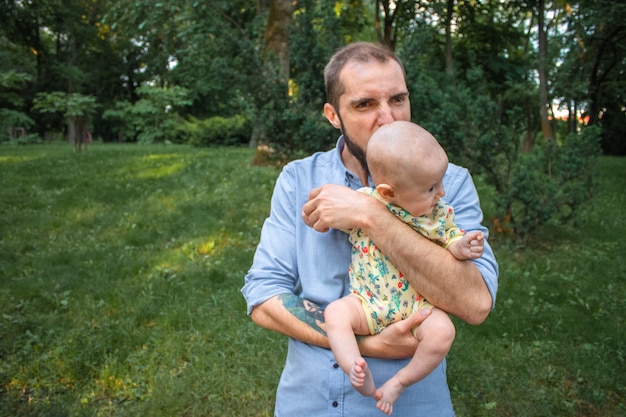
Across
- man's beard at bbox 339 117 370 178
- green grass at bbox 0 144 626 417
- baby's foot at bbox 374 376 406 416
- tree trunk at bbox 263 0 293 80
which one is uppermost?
tree trunk at bbox 263 0 293 80

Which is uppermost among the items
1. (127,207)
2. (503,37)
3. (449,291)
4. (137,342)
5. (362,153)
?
(503,37)

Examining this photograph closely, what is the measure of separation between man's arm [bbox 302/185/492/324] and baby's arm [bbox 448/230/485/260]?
Result: 3 cm

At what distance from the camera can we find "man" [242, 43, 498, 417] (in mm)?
1695

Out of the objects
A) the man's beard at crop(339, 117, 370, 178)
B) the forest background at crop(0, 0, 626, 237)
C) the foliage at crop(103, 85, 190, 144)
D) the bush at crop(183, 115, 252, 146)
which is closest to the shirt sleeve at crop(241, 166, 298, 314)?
the man's beard at crop(339, 117, 370, 178)

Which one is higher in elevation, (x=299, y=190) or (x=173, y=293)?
(x=299, y=190)

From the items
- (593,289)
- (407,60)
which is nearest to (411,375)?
(593,289)

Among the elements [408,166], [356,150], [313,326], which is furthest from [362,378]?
[356,150]

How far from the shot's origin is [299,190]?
209cm

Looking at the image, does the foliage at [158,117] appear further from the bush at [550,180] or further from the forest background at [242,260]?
the bush at [550,180]

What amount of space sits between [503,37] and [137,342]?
75.7ft

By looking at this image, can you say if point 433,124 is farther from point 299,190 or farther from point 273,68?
point 299,190

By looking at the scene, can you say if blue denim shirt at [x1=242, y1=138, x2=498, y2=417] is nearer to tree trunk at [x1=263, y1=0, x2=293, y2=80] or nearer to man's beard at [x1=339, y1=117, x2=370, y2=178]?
man's beard at [x1=339, y1=117, x2=370, y2=178]

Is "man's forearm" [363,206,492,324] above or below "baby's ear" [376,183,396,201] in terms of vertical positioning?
below

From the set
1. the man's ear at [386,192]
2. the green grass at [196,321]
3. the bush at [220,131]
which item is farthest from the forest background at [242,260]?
the bush at [220,131]
